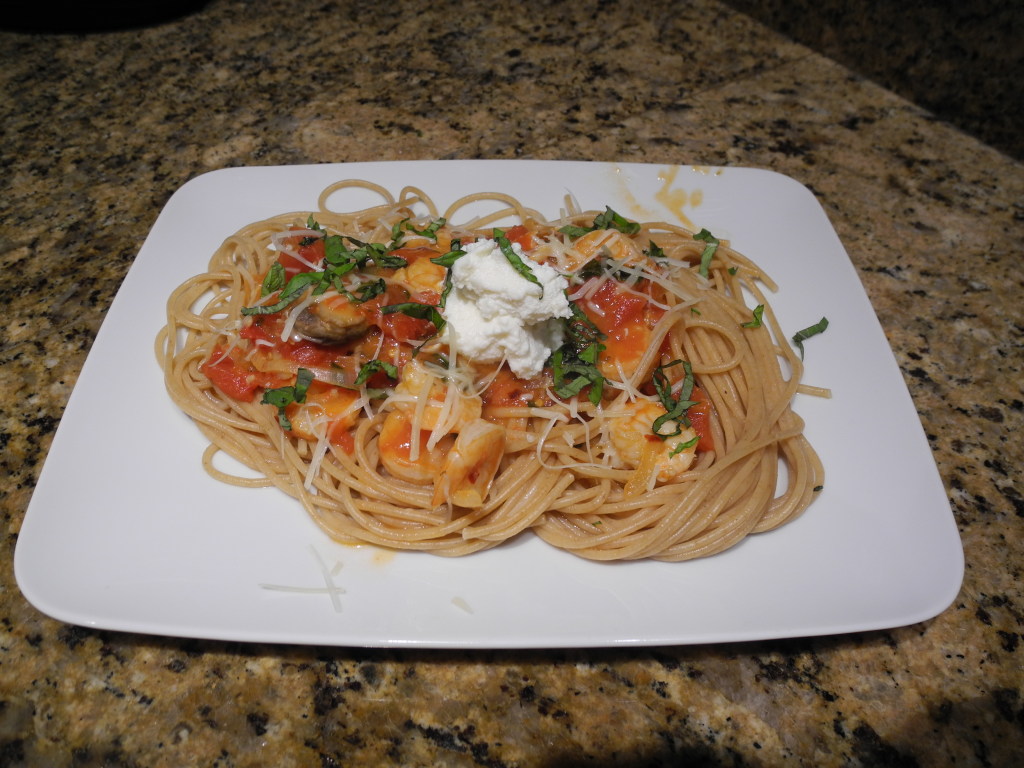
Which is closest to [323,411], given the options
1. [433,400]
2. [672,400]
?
[433,400]

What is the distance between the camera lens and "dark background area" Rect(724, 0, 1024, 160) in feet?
14.2

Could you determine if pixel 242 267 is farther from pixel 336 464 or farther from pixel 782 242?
pixel 782 242

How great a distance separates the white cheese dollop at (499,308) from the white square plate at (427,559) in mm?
725

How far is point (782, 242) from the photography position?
3531mm

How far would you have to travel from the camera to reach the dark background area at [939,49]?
14.2 ft

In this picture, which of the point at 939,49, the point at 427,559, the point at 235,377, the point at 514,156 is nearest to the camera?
the point at 427,559

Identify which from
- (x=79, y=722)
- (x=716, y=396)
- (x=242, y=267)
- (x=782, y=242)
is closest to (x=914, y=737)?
(x=716, y=396)

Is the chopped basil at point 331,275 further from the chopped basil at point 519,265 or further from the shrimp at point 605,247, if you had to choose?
the shrimp at point 605,247

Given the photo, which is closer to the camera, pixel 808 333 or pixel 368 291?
pixel 368 291

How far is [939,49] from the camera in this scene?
4.69m

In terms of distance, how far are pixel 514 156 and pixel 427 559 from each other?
3011 millimetres

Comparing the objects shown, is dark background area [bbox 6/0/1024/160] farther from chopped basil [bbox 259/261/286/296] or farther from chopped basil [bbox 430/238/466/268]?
chopped basil [bbox 259/261/286/296]

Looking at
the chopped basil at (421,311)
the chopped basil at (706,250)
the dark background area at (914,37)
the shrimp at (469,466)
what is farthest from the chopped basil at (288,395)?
the dark background area at (914,37)

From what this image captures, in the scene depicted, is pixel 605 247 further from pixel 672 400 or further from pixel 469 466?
pixel 469 466
